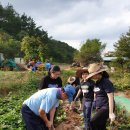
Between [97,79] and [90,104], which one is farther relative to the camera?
[90,104]

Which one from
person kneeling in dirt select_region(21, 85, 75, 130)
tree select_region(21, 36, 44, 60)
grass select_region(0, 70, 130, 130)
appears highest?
tree select_region(21, 36, 44, 60)

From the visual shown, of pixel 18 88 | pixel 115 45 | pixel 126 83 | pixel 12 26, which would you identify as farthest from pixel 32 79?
pixel 12 26

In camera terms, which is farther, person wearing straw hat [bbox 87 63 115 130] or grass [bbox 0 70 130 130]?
grass [bbox 0 70 130 130]

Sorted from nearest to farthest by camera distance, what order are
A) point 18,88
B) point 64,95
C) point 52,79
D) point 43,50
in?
point 64,95 → point 52,79 → point 18,88 → point 43,50

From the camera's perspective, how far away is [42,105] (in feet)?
17.0

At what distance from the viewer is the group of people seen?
517 centimetres

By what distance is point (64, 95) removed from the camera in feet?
16.8

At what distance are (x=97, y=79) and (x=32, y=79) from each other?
11.2 meters

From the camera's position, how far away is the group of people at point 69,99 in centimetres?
517

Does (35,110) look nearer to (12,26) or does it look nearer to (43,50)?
(43,50)

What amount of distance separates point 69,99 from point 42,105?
0.36 m

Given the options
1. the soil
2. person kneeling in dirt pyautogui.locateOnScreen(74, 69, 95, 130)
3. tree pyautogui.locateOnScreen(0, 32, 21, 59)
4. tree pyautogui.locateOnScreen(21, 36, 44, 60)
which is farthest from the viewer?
tree pyautogui.locateOnScreen(0, 32, 21, 59)

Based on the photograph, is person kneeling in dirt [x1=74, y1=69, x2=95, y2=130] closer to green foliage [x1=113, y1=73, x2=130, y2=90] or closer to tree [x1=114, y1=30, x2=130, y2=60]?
green foliage [x1=113, y1=73, x2=130, y2=90]

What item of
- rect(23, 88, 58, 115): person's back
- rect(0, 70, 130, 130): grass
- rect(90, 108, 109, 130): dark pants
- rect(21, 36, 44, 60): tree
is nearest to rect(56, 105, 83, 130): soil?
rect(0, 70, 130, 130): grass
